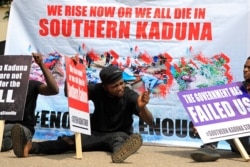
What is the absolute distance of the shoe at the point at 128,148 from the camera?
5.90m

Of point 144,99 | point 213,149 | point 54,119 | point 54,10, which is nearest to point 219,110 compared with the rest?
point 213,149

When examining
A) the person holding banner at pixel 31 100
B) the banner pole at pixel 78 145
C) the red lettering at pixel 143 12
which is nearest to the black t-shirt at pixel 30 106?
the person holding banner at pixel 31 100

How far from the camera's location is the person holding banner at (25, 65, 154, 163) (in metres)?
6.49

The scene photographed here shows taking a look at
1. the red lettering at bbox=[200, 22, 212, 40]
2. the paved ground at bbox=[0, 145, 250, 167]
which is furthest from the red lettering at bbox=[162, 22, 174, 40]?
the paved ground at bbox=[0, 145, 250, 167]

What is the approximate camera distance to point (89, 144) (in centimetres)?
664

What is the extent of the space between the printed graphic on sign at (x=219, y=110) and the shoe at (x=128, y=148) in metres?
0.73

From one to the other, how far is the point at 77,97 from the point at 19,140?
0.74 metres

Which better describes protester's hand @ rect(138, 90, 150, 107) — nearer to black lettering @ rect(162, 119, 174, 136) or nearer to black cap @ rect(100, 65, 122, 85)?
black cap @ rect(100, 65, 122, 85)

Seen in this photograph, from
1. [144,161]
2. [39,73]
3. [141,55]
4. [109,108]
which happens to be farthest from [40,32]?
Result: [144,161]

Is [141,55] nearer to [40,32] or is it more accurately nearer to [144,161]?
[40,32]

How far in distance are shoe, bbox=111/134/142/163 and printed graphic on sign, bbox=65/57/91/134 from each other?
1.78ft

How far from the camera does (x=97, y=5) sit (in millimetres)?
7945

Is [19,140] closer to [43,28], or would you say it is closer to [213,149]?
[213,149]

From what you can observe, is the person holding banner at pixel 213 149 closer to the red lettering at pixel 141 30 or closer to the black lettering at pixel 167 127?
the black lettering at pixel 167 127
